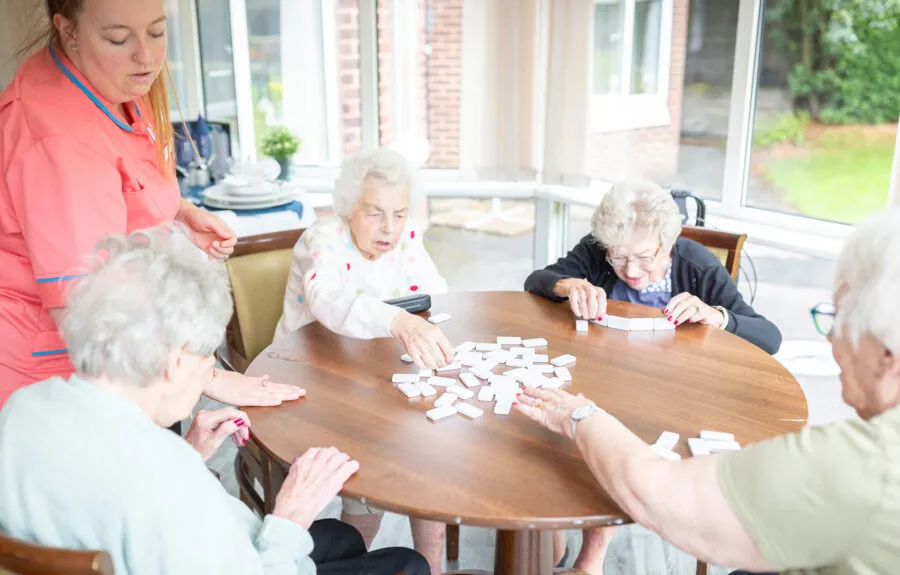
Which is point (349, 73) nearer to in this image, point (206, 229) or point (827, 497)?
point (206, 229)

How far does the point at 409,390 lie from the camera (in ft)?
5.83

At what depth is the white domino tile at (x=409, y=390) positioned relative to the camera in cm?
177

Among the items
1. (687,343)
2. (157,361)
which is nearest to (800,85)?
(687,343)

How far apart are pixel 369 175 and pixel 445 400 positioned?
92cm

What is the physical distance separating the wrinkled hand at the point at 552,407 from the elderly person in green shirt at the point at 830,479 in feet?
0.83

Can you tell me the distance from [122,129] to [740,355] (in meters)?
1.56

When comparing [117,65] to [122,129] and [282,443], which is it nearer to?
[122,129]

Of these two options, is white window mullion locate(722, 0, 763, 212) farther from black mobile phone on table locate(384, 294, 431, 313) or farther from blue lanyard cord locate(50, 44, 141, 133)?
blue lanyard cord locate(50, 44, 141, 133)

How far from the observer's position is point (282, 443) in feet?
5.09

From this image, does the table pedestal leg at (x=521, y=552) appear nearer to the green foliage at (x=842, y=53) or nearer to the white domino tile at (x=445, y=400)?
the white domino tile at (x=445, y=400)

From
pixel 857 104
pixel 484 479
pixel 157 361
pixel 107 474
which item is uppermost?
pixel 857 104

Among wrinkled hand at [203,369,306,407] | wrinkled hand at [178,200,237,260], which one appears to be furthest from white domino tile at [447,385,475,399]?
wrinkled hand at [178,200,237,260]

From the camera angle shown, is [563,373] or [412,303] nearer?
[563,373]

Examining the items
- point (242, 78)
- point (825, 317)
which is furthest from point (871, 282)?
point (242, 78)
